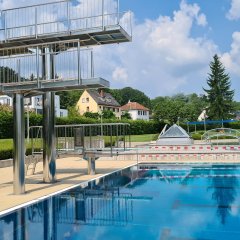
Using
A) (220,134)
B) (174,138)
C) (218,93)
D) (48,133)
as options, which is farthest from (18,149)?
(218,93)

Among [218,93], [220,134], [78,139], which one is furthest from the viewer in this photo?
[218,93]

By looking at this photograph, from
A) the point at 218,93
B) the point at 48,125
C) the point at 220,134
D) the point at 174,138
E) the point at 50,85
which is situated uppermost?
the point at 218,93

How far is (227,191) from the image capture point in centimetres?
1077

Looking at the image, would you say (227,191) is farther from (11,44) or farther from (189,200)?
A: (11,44)

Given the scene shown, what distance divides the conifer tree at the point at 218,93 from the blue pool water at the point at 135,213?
5369cm

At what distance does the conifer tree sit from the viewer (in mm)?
64875

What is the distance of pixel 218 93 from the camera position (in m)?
66.2

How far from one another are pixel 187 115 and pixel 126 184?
2285 inches

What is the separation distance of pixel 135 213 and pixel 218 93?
61.1 m

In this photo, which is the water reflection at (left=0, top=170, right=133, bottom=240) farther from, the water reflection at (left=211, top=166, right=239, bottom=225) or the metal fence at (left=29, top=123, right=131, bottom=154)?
the metal fence at (left=29, top=123, right=131, bottom=154)

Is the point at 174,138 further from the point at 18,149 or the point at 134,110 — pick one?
the point at 134,110

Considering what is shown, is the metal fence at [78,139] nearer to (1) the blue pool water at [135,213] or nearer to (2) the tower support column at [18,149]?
(1) the blue pool water at [135,213]

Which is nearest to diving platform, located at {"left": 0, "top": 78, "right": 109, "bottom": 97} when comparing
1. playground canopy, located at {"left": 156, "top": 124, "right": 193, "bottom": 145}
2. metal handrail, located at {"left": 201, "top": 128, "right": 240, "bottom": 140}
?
metal handrail, located at {"left": 201, "top": 128, "right": 240, "bottom": 140}

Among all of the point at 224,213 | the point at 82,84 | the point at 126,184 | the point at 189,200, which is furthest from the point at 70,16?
the point at 224,213
